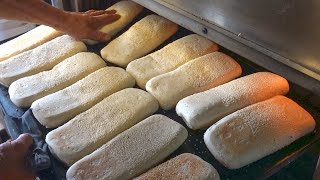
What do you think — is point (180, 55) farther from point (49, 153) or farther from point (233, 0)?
point (49, 153)

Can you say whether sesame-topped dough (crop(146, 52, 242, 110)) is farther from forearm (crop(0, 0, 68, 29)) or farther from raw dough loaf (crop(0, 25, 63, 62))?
raw dough loaf (crop(0, 25, 63, 62))

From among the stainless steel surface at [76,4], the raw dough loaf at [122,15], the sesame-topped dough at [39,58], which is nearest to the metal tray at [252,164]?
the sesame-topped dough at [39,58]

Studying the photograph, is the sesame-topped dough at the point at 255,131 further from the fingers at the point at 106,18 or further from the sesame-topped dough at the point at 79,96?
the fingers at the point at 106,18

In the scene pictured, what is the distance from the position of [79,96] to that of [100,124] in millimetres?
193

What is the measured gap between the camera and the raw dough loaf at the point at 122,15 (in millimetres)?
1918

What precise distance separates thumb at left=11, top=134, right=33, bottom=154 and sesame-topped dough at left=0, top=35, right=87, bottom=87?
17.1 inches

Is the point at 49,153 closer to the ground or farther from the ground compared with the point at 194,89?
closer to the ground

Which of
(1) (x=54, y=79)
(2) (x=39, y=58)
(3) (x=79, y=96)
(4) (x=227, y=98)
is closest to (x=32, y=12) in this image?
(2) (x=39, y=58)

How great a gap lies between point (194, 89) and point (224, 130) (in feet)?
0.89

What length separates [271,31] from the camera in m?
1.27

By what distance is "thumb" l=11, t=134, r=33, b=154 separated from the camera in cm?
132

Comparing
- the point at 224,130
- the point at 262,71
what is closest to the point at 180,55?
the point at 262,71

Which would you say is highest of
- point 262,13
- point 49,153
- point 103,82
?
point 262,13

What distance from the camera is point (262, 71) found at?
5.58 ft
